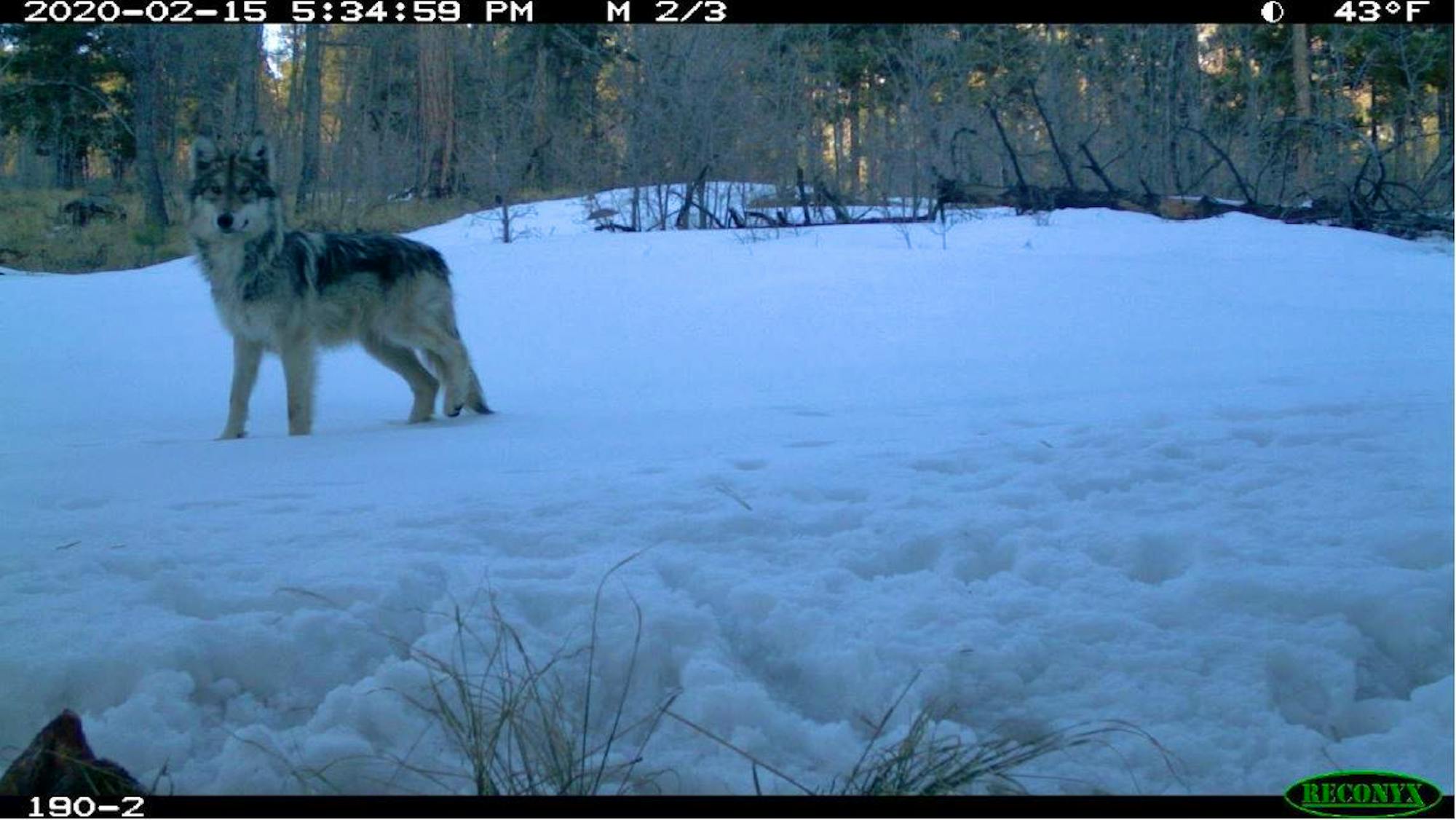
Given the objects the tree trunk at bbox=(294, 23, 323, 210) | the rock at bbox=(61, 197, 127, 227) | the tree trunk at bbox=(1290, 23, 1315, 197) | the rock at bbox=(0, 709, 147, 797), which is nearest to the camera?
the rock at bbox=(0, 709, 147, 797)

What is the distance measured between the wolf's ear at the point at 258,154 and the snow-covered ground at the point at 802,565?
1649mm

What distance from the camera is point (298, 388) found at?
708 centimetres

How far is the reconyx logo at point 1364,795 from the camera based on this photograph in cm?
234

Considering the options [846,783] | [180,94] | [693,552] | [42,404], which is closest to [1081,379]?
[693,552]

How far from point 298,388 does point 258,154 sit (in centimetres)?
150

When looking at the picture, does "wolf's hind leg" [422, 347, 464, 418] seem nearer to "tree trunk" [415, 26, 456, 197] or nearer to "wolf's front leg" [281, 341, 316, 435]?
"wolf's front leg" [281, 341, 316, 435]

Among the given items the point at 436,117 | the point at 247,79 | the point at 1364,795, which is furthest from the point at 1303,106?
the point at 1364,795

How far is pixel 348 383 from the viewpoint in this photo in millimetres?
9320

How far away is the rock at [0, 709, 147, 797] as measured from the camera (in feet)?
7.36

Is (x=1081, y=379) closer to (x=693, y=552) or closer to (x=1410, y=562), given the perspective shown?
(x=1410, y=562)

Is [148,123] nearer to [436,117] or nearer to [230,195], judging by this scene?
[436,117]

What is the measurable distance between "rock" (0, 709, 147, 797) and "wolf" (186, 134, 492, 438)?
16.0 feet

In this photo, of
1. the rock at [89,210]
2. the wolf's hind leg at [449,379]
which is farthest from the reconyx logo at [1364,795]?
the rock at [89,210]

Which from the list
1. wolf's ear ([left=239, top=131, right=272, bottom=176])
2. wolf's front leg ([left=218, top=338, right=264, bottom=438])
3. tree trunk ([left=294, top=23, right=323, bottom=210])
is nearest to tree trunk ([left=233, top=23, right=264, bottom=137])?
tree trunk ([left=294, top=23, right=323, bottom=210])
